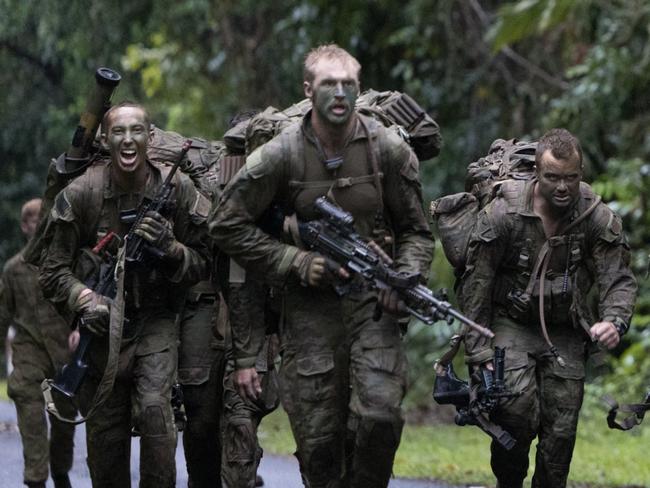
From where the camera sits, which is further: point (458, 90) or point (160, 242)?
point (458, 90)

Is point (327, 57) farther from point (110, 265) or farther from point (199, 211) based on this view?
point (110, 265)

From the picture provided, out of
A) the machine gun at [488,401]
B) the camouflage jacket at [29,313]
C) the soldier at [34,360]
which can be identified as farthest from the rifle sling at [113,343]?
the camouflage jacket at [29,313]

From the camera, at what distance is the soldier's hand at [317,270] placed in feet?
27.0

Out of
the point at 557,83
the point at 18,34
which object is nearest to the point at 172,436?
the point at 557,83

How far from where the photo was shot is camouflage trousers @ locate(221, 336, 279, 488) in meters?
9.83

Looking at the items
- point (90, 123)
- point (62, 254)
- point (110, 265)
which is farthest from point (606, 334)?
point (90, 123)

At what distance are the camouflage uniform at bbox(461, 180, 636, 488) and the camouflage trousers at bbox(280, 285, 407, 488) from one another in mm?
1290

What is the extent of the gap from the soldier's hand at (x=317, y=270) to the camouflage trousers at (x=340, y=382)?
23 cm

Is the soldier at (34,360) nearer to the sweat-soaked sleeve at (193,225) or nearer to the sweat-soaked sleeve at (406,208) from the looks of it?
the sweat-soaked sleeve at (193,225)

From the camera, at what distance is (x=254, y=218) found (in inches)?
336

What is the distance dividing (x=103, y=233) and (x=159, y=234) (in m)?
0.43

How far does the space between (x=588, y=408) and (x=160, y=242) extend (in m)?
9.67

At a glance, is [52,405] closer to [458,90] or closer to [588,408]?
[588,408]

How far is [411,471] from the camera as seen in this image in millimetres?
Answer: 14164
